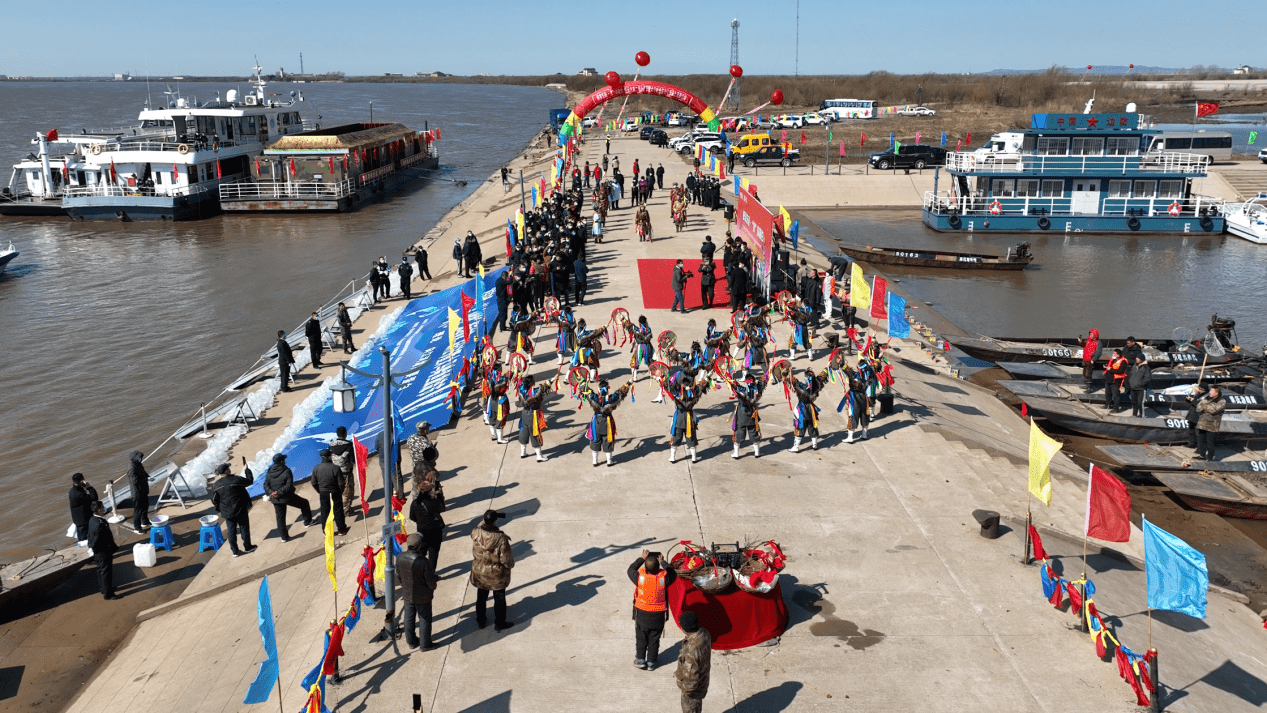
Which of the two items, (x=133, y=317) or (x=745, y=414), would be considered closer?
(x=745, y=414)

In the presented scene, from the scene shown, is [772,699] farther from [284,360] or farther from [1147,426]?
[284,360]

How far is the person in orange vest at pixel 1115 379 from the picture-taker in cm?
2014

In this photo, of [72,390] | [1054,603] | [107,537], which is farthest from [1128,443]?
[72,390]

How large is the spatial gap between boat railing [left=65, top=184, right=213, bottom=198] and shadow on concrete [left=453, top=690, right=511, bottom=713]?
46.6 m

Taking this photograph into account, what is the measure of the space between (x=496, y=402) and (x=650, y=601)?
7379 mm

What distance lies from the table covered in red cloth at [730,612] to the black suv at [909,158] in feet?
173

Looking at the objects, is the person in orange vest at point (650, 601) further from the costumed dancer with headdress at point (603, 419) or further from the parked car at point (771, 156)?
the parked car at point (771, 156)

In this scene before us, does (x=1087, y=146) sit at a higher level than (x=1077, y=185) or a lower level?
higher

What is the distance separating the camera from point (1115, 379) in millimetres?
20250

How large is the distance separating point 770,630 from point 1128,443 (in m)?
12.3

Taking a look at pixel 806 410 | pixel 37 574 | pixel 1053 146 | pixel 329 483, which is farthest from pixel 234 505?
pixel 1053 146

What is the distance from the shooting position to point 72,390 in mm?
22812

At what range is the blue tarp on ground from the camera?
16.9 m

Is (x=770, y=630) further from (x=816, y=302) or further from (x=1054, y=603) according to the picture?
(x=816, y=302)
